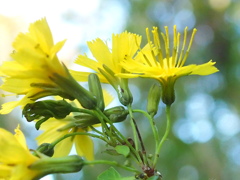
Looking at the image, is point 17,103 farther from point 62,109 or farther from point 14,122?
point 14,122

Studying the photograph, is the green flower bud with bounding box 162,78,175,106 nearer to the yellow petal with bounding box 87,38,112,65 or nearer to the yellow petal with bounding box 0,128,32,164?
the yellow petal with bounding box 87,38,112,65

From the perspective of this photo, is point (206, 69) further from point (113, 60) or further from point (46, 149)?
point (46, 149)

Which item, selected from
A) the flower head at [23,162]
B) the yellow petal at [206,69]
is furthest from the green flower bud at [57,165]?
the yellow petal at [206,69]

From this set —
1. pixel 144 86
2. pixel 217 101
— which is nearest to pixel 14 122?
pixel 144 86

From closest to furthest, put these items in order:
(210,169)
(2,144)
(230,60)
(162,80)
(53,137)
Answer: (2,144), (162,80), (53,137), (210,169), (230,60)

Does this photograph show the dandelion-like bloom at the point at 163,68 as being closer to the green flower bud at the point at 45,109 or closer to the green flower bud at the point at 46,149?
the green flower bud at the point at 45,109

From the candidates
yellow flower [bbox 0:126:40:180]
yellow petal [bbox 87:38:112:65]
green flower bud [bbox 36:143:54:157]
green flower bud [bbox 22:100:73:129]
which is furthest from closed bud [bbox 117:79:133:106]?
yellow flower [bbox 0:126:40:180]

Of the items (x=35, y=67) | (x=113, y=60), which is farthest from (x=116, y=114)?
(x=35, y=67)
